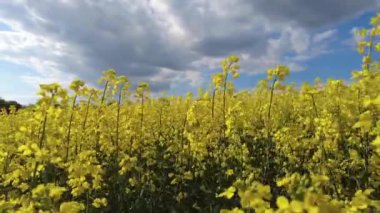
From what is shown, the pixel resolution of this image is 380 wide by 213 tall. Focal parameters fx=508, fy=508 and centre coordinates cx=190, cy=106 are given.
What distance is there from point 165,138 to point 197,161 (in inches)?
97.6

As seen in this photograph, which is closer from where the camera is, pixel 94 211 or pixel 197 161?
pixel 94 211

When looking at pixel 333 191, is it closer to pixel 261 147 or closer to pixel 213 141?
pixel 213 141

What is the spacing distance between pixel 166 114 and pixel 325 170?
237 inches

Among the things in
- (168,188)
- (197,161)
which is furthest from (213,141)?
(168,188)

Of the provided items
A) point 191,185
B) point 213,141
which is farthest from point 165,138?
point 191,185

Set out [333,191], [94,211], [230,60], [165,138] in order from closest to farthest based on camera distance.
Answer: [333,191], [94,211], [230,60], [165,138]

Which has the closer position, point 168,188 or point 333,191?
point 333,191

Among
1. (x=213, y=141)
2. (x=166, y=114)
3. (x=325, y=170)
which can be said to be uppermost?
(x=166, y=114)

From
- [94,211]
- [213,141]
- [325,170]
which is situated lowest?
[94,211]

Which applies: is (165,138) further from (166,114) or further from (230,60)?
(230,60)

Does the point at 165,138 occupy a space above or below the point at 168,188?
above

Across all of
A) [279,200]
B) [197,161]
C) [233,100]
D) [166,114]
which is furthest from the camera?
[233,100]

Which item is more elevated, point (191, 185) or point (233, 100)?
point (233, 100)

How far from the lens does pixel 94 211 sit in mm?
5469
